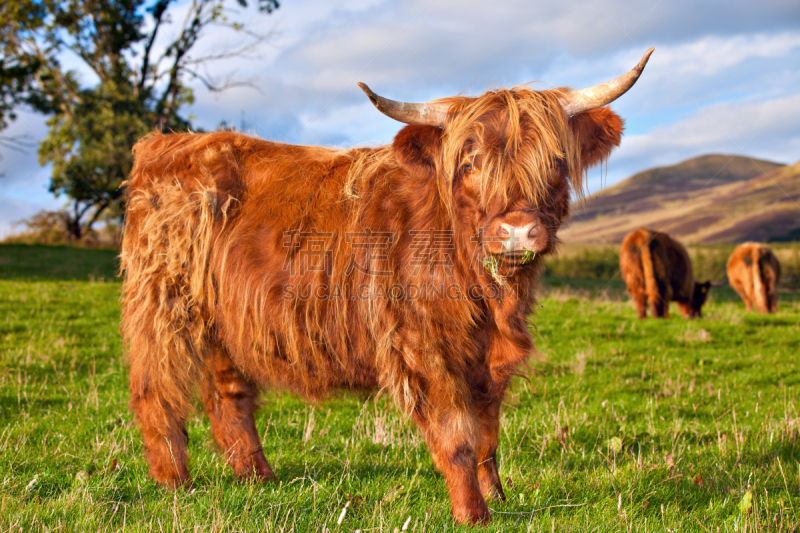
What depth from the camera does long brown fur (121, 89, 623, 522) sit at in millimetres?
2672

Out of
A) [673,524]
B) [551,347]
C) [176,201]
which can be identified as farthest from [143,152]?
[551,347]

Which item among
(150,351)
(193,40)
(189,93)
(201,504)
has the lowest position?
(201,504)

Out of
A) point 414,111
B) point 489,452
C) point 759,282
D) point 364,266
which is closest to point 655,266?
point 759,282

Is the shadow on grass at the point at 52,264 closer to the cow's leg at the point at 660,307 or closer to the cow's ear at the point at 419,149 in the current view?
the cow's ear at the point at 419,149

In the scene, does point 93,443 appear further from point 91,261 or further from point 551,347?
point 91,261

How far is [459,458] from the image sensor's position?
8.51 feet

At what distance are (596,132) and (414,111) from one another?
3.55ft

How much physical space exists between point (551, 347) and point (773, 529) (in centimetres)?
423

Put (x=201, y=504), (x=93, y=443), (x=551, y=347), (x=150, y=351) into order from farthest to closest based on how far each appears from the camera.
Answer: (x=551, y=347) < (x=93, y=443) < (x=150, y=351) < (x=201, y=504)

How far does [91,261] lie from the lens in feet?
47.2

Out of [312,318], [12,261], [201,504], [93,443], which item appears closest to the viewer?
[201,504]

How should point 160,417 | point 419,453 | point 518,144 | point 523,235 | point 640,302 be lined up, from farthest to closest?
point 640,302
point 419,453
point 160,417
point 518,144
point 523,235

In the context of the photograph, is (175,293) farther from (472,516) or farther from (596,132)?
(596,132)

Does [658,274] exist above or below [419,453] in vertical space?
above
